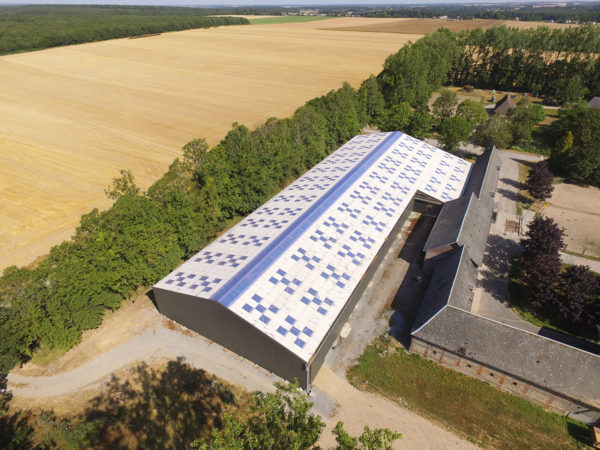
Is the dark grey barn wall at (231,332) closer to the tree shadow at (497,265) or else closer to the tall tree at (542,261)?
→ the tree shadow at (497,265)

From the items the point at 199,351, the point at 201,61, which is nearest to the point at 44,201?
the point at 199,351

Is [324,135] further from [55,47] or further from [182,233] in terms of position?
[55,47]

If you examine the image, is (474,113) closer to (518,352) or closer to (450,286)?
(450,286)

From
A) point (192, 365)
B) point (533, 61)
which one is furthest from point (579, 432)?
point (533, 61)

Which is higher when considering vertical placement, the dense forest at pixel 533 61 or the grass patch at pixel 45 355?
the dense forest at pixel 533 61

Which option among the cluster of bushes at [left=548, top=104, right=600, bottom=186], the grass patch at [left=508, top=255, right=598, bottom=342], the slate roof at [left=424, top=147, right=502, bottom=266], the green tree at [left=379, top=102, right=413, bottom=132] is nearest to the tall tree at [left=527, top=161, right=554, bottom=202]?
the slate roof at [left=424, top=147, right=502, bottom=266]

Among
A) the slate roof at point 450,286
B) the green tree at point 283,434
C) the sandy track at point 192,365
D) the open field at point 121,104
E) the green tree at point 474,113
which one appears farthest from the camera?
the green tree at point 474,113

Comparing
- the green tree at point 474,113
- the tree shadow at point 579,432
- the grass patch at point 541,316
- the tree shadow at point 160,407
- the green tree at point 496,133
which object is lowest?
the tree shadow at point 160,407

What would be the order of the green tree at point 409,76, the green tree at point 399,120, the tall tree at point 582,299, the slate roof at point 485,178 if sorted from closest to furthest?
the tall tree at point 582,299
the slate roof at point 485,178
the green tree at point 399,120
the green tree at point 409,76

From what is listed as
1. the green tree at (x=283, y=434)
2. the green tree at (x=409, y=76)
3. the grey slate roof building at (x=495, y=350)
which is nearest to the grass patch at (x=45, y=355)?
the green tree at (x=283, y=434)
